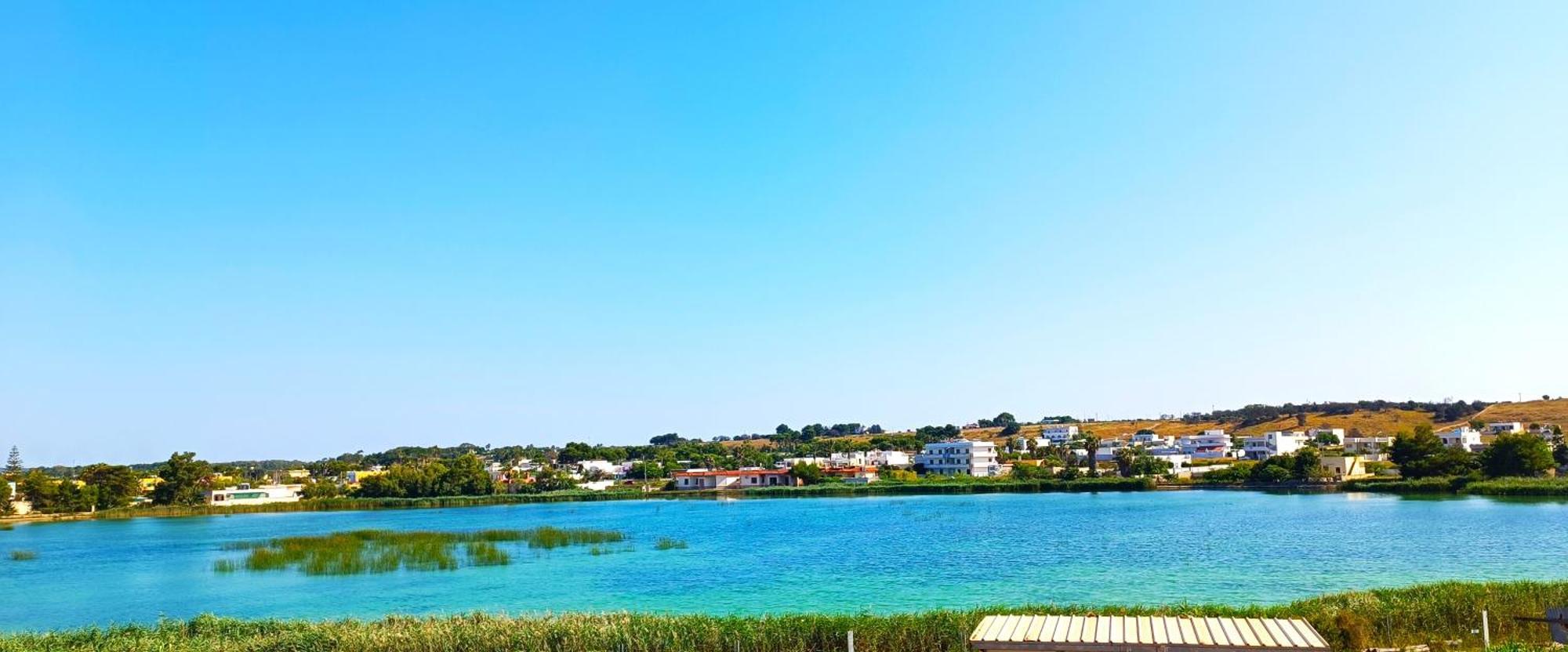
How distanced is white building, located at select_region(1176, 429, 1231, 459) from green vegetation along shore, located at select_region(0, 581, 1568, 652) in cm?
11793

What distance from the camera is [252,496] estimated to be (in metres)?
103

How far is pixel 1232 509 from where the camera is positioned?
6278cm

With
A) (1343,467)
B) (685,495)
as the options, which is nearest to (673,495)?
(685,495)

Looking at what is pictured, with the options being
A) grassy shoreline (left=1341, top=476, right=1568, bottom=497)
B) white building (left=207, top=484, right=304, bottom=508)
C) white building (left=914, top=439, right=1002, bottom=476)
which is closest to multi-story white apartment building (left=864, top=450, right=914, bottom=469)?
white building (left=914, top=439, right=1002, bottom=476)

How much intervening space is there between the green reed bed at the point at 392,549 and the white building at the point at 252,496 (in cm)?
4857

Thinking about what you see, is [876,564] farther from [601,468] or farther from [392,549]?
[601,468]

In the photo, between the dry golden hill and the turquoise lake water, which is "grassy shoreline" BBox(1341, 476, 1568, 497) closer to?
the turquoise lake water

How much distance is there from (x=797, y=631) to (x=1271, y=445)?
119m

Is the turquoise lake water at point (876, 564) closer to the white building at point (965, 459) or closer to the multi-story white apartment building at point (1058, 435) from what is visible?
the white building at point (965, 459)

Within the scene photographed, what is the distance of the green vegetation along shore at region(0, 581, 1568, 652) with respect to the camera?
18.7 m

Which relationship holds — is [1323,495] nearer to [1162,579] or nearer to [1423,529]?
[1423,529]

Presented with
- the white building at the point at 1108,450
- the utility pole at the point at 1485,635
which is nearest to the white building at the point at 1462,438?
the white building at the point at 1108,450

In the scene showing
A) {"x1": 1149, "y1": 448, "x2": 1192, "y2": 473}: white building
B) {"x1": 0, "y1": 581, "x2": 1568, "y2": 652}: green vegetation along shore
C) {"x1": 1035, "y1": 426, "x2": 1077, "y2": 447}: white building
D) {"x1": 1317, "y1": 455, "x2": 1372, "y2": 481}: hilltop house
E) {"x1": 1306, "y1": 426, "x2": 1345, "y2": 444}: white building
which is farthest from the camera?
{"x1": 1035, "y1": 426, "x2": 1077, "y2": 447}: white building

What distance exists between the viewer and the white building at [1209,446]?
433 feet
